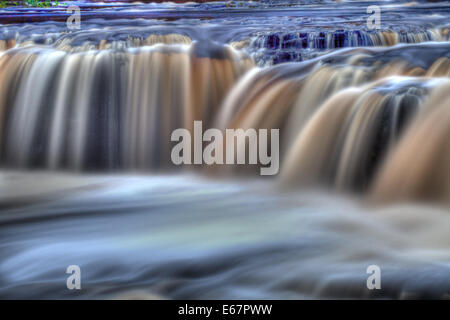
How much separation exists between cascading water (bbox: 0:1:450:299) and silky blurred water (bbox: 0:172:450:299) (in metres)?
0.01

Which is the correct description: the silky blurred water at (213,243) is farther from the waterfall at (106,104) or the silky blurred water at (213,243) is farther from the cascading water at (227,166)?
the waterfall at (106,104)

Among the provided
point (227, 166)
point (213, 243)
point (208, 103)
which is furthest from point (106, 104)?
point (213, 243)

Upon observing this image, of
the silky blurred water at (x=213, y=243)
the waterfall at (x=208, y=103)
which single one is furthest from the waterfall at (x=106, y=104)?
the silky blurred water at (x=213, y=243)

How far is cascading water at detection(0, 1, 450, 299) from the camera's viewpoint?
2848 millimetres

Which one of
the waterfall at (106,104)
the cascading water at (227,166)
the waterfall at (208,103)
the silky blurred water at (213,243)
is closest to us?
the silky blurred water at (213,243)

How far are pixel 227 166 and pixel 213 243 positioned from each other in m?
1.15

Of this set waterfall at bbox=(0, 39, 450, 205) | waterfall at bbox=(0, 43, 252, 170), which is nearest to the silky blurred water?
waterfall at bbox=(0, 39, 450, 205)

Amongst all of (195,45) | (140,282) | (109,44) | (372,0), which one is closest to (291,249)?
(140,282)

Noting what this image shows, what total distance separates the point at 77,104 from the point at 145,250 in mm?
2106

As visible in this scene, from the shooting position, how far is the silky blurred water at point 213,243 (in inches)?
105

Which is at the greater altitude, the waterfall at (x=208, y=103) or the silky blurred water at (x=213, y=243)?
the waterfall at (x=208, y=103)

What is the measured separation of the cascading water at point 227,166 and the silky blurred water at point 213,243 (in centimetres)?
1

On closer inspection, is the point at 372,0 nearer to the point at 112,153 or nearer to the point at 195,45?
the point at 195,45

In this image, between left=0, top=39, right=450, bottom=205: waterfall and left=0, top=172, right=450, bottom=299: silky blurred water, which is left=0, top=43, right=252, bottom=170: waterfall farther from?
left=0, top=172, right=450, bottom=299: silky blurred water
